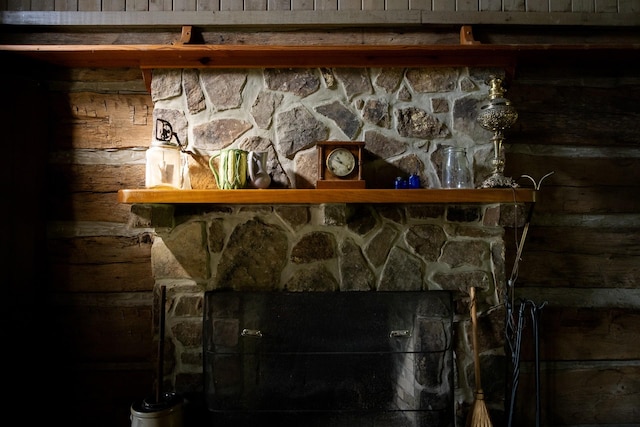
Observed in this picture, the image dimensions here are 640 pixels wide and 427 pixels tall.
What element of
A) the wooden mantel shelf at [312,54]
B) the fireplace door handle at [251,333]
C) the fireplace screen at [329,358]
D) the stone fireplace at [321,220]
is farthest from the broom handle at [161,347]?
the wooden mantel shelf at [312,54]

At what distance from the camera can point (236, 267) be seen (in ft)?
5.91

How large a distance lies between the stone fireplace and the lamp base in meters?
0.10

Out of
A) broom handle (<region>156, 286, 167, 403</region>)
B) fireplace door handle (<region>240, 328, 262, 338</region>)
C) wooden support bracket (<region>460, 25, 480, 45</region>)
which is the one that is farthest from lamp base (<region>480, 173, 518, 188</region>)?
broom handle (<region>156, 286, 167, 403</region>)

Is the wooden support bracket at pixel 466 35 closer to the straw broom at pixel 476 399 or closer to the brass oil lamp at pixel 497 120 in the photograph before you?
the brass oil lamp at pixel 497 120

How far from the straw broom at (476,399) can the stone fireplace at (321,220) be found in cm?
6

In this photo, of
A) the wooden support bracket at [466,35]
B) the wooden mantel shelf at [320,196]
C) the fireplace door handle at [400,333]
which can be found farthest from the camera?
the wooden support bracket at [466,35]

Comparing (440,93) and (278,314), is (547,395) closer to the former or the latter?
(278,314)

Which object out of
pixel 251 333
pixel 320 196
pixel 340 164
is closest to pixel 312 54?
pixel 340 164

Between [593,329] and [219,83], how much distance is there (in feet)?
7.62

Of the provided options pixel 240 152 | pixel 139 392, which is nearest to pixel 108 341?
pixel 139 392

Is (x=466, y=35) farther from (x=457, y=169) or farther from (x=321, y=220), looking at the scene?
(x=321, y=220)

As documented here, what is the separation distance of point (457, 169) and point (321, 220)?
0.68 metres

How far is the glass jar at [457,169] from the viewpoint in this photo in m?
1.79

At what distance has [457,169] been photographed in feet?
5.89
